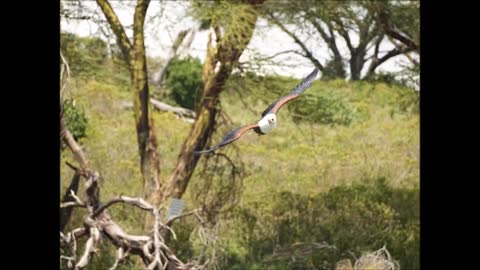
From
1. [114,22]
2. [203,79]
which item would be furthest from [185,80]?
[114,22]

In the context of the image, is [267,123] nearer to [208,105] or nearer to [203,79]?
[208,105]

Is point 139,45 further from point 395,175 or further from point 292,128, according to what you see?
point 395,175

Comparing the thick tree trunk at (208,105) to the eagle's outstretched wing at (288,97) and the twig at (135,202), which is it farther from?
the eagle's outstretched wing at (288,97)

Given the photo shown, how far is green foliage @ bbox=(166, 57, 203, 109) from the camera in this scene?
201 inches

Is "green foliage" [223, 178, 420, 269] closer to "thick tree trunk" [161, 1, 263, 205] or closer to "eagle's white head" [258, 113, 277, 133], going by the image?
"thick tree trunk" [161, 1, 263, 205]

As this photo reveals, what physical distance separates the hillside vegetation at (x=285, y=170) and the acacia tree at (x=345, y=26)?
0.17 metres

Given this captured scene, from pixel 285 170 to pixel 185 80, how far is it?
2.67 ft

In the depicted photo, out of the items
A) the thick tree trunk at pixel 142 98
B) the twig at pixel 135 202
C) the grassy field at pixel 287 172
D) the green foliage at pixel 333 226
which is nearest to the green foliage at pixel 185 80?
the grassy field at pixel 287 172

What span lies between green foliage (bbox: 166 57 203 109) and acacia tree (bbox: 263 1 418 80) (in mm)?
581

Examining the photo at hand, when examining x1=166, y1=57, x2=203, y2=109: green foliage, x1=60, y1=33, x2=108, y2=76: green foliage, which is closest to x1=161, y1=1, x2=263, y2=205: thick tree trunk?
x1=166, y1=57, x2=203, y2=109: green foliage

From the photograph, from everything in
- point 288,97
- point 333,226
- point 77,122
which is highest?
point 288,97

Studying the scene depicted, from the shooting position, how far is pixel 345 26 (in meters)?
5.16
